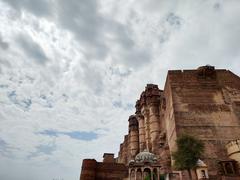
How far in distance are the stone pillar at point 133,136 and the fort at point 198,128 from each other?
7.64 metres

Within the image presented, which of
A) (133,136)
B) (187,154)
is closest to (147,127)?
(133,136)

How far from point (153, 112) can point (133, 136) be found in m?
7.53

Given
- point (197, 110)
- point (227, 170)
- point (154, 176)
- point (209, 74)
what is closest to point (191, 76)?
point (209, 74)

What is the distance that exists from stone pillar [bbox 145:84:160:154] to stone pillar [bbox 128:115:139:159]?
20.1ft

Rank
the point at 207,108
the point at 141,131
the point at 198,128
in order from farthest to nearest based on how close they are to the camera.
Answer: the point at 141,131 < the point at 207,108 < the point at 198,128

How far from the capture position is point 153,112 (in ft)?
105

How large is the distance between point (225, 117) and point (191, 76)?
18.7 feet

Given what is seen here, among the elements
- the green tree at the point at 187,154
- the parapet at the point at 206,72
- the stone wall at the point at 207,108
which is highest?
the parapet at the point at 206,72

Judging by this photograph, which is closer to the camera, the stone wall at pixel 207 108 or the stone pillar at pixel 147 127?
the stone wall at pixel 207 108

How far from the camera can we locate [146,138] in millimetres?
32562

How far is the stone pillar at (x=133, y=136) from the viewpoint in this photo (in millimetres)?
36269

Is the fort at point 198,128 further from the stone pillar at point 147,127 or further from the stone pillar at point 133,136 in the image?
the stone pillar at point 133,136

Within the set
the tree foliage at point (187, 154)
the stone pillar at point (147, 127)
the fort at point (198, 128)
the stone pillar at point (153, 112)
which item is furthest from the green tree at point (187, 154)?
the stone pillar at point (147, 127)

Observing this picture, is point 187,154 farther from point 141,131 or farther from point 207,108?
point 141,131
